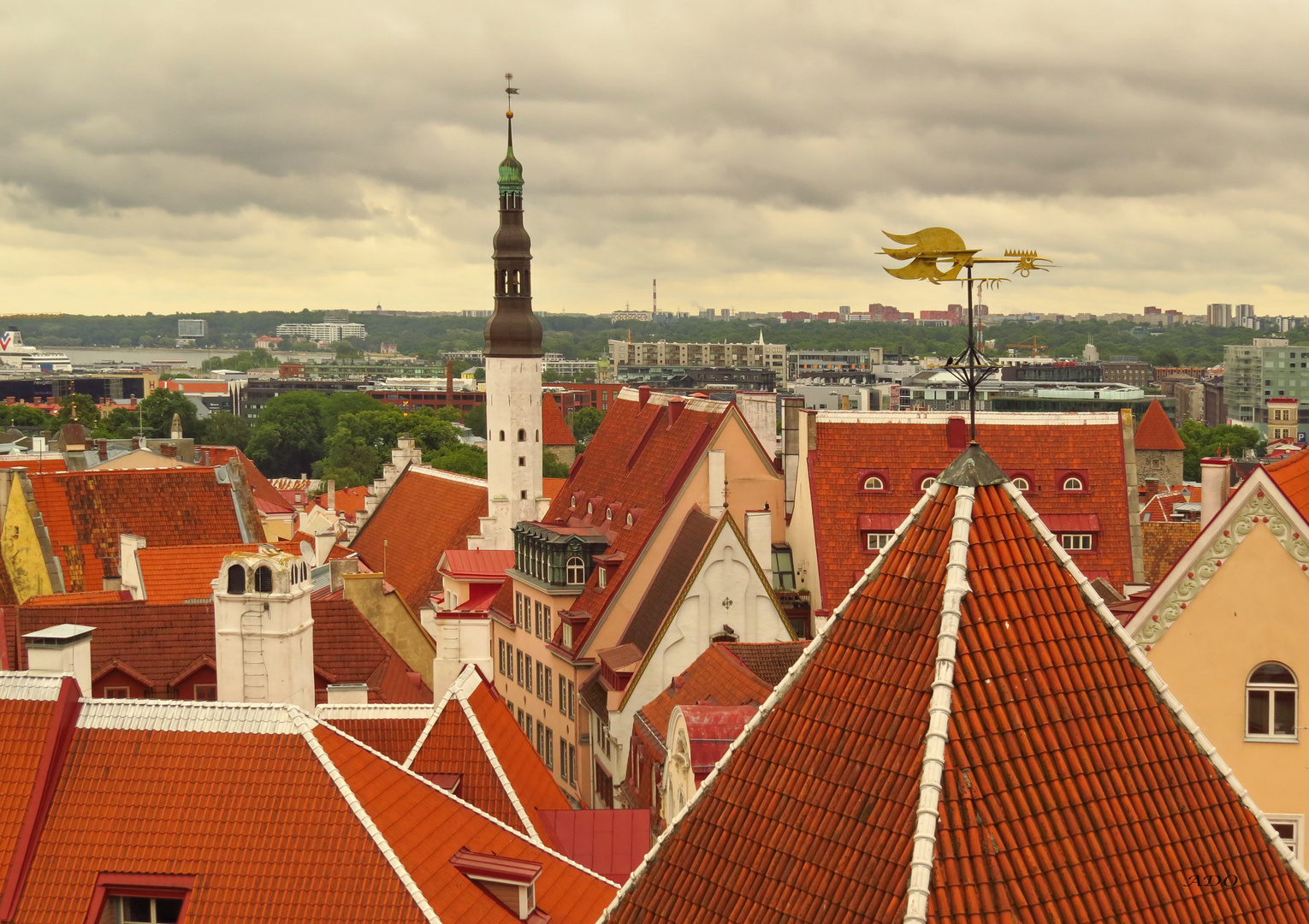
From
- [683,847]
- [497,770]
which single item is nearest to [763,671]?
[497,770]

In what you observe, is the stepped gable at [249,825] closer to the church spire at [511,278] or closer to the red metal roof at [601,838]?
the red metal roof at [601,838]

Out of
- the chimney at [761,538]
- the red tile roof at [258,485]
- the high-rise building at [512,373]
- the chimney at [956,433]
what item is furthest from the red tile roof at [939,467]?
the red tile roof at [258,485]

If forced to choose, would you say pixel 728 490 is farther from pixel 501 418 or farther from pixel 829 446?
pixel 501 418

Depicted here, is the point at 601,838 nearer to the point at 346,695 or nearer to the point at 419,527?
the point at 346,695

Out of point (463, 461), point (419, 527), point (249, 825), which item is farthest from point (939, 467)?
point (463, 461)

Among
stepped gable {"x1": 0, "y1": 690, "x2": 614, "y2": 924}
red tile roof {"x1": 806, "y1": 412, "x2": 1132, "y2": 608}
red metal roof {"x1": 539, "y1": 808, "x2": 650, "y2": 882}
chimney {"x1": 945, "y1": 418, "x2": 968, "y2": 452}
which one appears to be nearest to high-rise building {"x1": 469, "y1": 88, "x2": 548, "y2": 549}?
red tile roof {"x1": 806, "y1": 412, "x2": 1132, "y2": 608}

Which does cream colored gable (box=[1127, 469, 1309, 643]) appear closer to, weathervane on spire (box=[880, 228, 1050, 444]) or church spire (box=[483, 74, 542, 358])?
weathervane on spire (box=[880, 228, 1050, 444])
